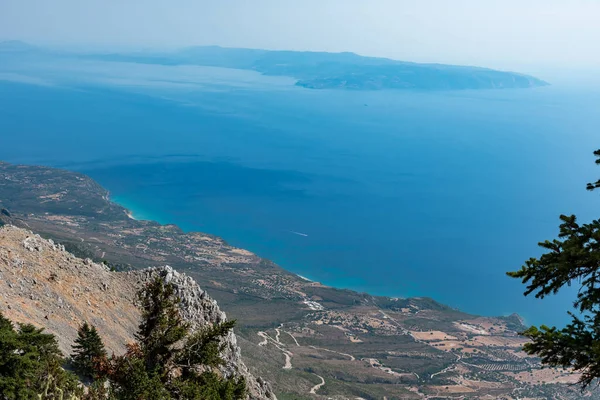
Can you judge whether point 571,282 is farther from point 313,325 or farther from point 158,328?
point 313,325

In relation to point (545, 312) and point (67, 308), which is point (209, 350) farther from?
point (545, 312)

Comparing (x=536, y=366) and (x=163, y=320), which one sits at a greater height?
(x=163, y=320)

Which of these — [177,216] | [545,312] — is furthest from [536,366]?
[177,216]

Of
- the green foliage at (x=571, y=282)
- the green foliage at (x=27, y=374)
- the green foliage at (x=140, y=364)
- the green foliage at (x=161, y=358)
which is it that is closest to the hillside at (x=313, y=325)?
the green foliage at (x=27, y=374)

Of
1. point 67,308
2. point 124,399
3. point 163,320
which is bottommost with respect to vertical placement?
point 67,308

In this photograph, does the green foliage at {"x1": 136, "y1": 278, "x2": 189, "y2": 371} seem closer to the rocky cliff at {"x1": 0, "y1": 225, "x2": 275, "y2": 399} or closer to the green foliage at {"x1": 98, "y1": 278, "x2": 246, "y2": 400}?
the green foliage at {"x1": 98, "y1": 278, "x2": 246, "y2": 400}

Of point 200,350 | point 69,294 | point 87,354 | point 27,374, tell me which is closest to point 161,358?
point 200,350

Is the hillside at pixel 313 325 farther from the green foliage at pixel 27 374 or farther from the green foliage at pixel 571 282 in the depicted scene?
the green foliage at pixel 571 282
